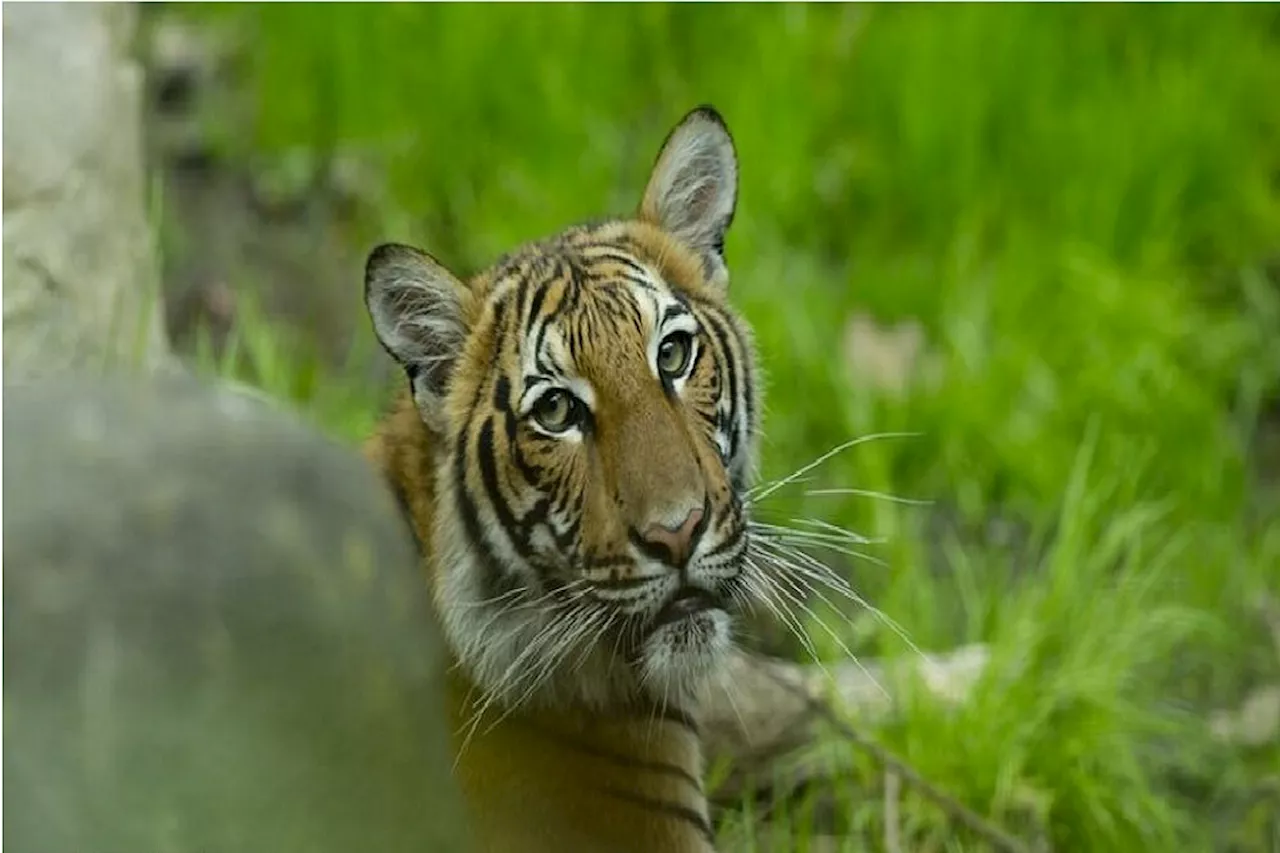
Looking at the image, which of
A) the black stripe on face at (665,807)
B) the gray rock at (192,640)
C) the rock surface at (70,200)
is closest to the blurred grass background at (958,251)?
the rock surface at (70,200)

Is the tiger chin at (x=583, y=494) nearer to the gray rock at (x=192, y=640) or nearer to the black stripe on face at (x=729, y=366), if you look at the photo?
the black stripe on face at (x=729, y=366)

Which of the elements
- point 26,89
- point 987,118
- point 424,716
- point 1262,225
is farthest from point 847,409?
point 424,716

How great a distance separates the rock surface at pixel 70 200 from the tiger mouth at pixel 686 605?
111cm

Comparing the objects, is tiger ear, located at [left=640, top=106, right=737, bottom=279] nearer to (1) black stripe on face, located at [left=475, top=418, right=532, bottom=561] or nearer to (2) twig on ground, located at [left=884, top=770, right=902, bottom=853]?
(1) black stripe on face, located at [left=475, top=418, right=532, bottom=561]

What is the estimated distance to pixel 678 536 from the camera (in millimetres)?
1938

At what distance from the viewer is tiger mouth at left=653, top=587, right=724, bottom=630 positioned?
78.6 inches

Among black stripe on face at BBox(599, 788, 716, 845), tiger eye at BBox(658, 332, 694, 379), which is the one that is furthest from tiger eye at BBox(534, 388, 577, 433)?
black stripe on face at BBox(599, 788, 716, 845)

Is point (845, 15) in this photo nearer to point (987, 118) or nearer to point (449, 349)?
point (987, 118)

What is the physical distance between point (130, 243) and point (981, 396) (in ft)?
5.82

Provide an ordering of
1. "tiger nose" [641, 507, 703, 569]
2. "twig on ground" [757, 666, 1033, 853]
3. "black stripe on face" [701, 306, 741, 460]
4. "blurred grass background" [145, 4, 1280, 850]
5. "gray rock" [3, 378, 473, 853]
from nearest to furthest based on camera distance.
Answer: "gray rock" [3, 378, 473, 853] < "tiger nose" [641, 507, 703, 569] < "black stripe on face" [701, 306, 741, 460] < "twig on ground" [757, 666, 1033, 853] < "blurred grass background" [145, 4, 1280, 850]

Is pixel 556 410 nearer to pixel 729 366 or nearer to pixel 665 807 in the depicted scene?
pixel 729 366

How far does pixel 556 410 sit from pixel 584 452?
0.06 meters

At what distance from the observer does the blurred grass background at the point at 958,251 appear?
137 inches

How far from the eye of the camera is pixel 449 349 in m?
2.16
